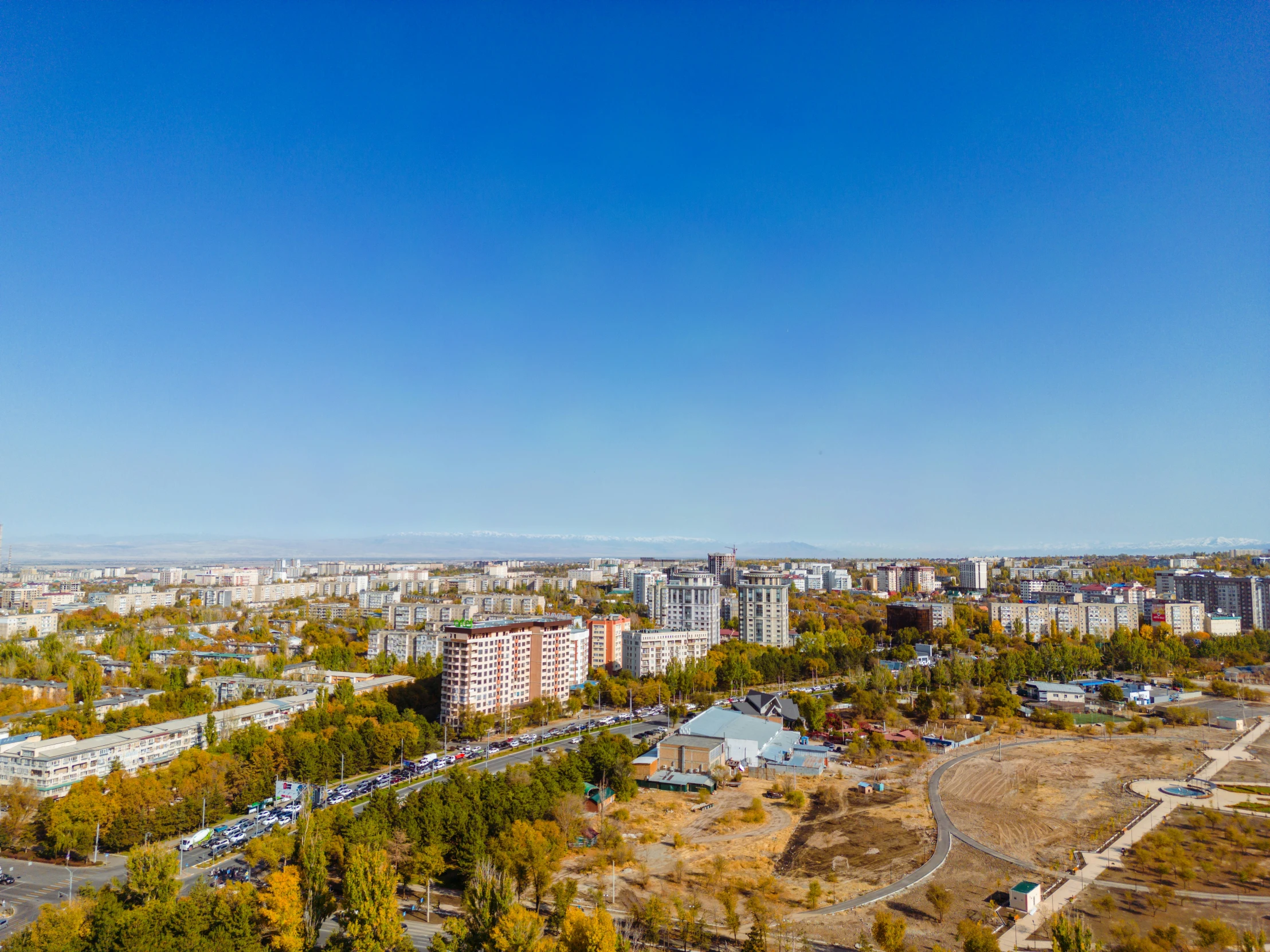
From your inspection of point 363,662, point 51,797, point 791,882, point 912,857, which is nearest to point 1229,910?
point 912,857

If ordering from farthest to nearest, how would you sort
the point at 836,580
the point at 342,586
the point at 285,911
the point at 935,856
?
1. the point at 836,580
2. the point at 342,586
3. the point at 935,856
4. the point at 285,911

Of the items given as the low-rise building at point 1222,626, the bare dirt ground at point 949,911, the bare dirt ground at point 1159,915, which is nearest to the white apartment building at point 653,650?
the bare dirt ground at point 949,911

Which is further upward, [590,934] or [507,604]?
[590,934]

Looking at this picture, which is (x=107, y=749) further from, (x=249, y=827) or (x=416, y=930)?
(x=416, y=930)

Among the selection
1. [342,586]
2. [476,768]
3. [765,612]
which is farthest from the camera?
[342,586]

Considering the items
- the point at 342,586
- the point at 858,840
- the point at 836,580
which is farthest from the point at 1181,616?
the point at 342,586

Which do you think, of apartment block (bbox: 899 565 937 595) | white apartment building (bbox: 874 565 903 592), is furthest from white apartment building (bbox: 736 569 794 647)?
white apartment building (bbox: 874 565 903 592)

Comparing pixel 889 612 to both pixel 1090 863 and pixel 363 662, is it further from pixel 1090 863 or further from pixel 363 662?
pixel 1090 863
